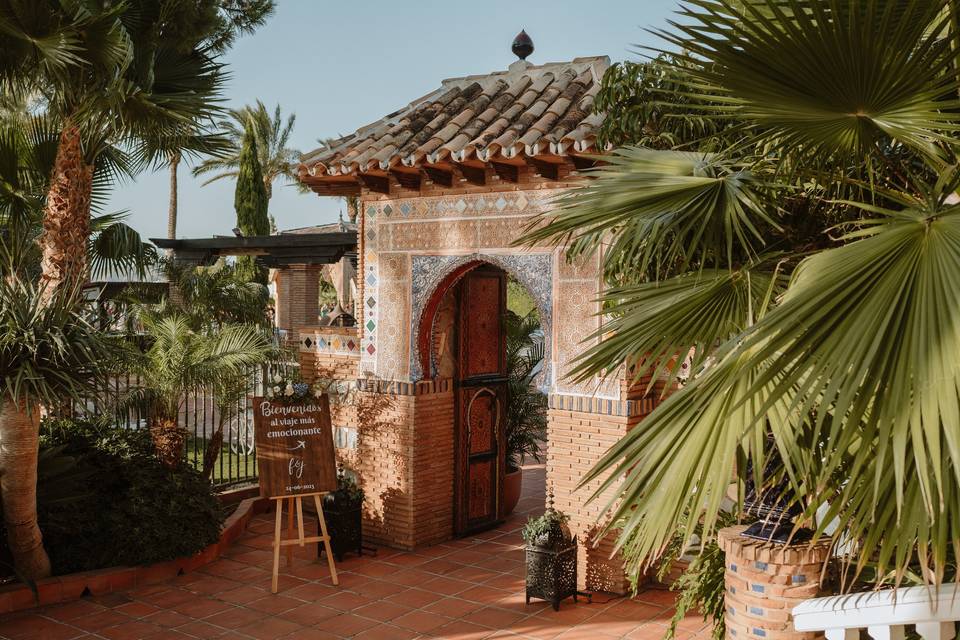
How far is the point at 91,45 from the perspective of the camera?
7285 millimetres

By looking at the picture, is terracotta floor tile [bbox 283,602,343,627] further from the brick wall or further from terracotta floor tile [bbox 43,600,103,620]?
the brick wall

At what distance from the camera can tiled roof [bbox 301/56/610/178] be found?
764 cm

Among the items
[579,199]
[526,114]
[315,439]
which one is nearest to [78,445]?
[315,439]

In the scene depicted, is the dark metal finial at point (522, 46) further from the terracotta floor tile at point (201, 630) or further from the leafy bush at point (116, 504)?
the terracotta floor tile at point (201, 630)

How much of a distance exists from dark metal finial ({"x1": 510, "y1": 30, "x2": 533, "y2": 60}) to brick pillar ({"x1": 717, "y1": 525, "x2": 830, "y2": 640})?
22.6 feet

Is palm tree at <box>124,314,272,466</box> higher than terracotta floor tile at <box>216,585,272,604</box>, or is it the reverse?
palm tree at <box>124,314,272,466</box>

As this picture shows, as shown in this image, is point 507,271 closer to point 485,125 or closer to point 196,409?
point 485,125

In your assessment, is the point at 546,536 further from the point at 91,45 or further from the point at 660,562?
the point at 91,45

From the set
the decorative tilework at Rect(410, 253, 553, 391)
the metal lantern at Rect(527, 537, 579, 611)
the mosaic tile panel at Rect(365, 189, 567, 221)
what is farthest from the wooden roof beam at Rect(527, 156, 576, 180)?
the metal lantern at Rect(527, 537, 579, 611)

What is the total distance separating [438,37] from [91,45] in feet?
32.8

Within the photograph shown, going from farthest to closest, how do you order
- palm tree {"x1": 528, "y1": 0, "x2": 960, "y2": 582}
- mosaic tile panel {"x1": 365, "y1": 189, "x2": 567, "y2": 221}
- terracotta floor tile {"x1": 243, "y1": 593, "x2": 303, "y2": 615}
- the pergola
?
1. the pergola
2. mosaic tile panel {"x1": 365, "y1": 189, "x2": 567, "y2": 221}
3. terracotta floor tile {"x1": 243, "y1": 593, "x2": 303, "y2": 615}
4. palm tree {"x1": 528, "y1": 0, "x2": 960, "y2": 582}

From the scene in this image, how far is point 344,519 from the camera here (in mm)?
8906

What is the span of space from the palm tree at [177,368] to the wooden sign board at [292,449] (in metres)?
0.71

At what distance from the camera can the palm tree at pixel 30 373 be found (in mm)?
6621
